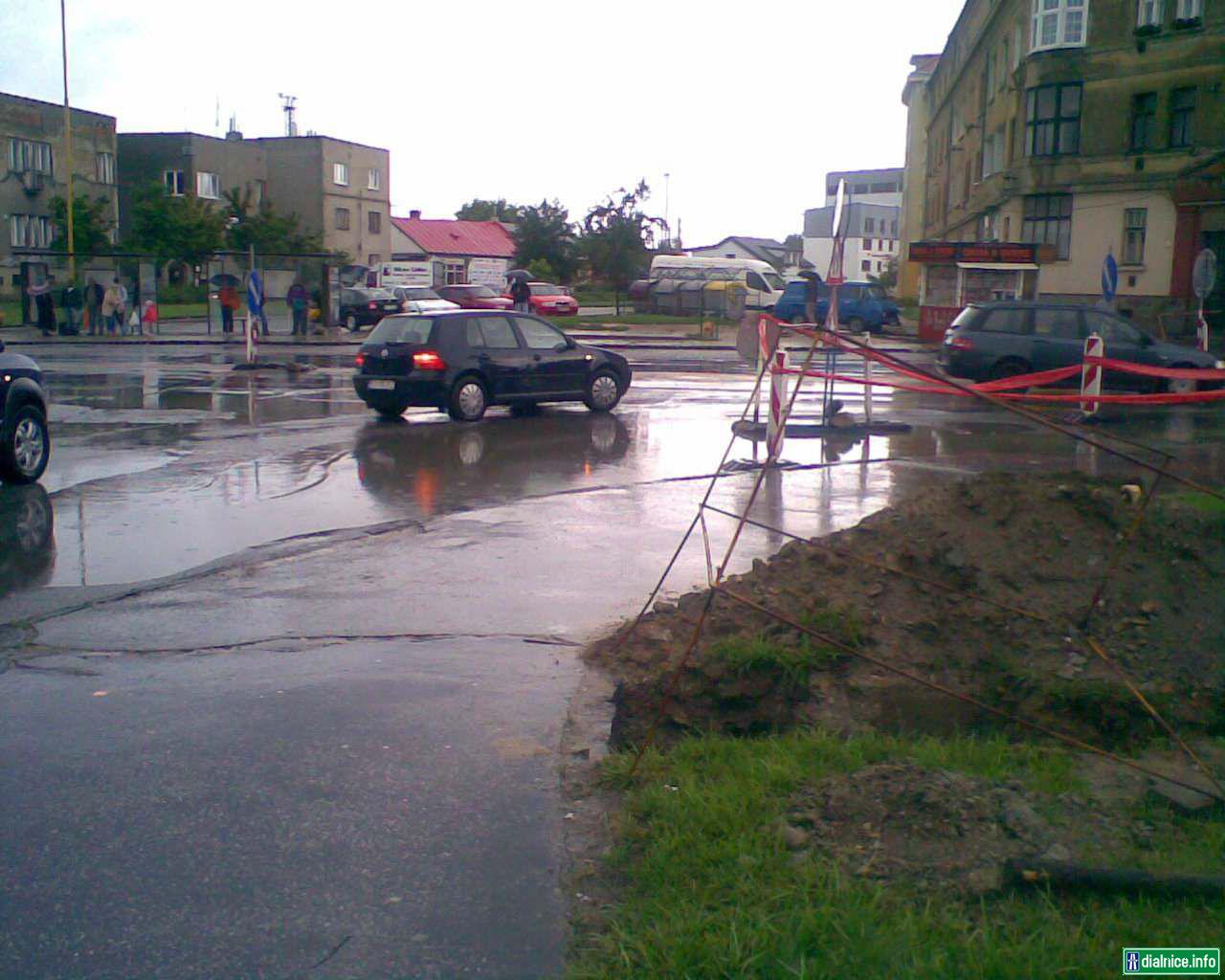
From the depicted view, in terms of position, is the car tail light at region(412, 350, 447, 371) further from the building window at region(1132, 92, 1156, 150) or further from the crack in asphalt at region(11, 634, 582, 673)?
the building window at region(1132, 92, 1156, 150)

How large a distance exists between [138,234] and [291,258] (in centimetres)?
2131

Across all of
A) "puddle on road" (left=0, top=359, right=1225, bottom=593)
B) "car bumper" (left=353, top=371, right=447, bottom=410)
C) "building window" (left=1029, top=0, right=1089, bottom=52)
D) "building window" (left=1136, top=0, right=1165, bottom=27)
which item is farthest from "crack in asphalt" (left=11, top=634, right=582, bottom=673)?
"building window" (left=1029, top=0, right=1089, bottom=52)

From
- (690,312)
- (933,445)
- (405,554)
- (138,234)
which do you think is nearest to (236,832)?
(405,554)

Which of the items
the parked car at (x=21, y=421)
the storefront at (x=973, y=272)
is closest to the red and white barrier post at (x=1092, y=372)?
the parked car at (x=21, y=421)

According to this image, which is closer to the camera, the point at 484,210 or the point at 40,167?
the point at 40,167

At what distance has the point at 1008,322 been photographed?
21250 millimetres

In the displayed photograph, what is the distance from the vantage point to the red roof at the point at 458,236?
79.5m

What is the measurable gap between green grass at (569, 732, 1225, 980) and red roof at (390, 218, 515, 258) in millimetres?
75489

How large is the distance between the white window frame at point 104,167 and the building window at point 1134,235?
1936 inches

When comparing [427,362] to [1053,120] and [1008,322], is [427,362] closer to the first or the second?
[1008,322]

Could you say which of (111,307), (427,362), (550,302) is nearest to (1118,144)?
(550,302)

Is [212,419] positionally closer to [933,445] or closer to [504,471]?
[504,471]

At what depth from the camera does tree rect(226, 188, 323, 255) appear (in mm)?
58406

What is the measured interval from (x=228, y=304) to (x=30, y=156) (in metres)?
25.7
